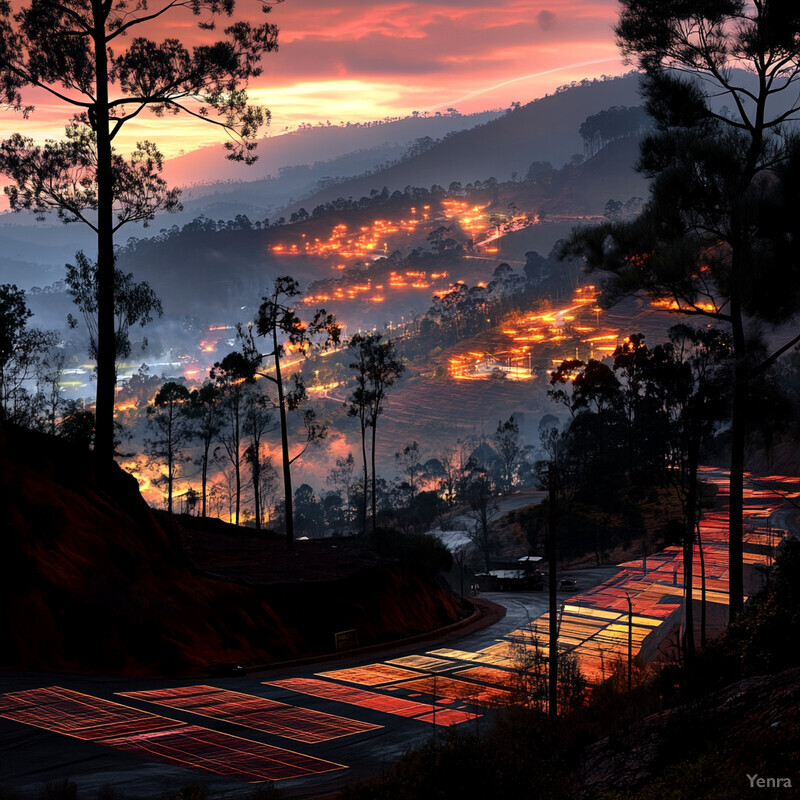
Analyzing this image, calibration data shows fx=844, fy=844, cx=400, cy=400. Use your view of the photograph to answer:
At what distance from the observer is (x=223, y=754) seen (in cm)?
1220

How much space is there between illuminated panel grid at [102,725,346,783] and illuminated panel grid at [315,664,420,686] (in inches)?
227

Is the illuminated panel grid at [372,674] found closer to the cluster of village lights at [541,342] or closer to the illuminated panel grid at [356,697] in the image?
the illuminated panel grid at [356,697]

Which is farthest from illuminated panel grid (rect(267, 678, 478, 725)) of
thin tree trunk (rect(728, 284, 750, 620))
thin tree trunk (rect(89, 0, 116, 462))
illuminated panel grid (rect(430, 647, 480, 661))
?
thin tree trunk (rect(89, 0, 116, 462))

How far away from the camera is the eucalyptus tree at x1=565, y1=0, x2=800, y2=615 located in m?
16.0

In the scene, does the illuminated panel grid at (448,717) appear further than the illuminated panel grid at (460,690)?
No

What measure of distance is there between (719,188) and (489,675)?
12.2 meters

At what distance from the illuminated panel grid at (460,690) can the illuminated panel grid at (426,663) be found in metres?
1.21

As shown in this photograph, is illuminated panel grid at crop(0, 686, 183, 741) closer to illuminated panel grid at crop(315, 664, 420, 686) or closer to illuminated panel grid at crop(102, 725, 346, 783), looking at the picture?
illuminated panel grid at crop(102, 725, 346, 783)

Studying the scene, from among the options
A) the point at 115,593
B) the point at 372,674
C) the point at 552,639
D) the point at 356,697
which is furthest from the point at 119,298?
the point at 552,639

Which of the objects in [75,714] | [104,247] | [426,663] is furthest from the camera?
[104,247]

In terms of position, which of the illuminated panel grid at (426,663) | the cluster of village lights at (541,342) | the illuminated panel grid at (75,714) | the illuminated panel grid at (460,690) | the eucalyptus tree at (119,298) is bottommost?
the illuminated panel grid at (426,663)

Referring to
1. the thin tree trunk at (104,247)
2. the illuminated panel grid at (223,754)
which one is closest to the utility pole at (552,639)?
the illuminated panel grid at (223,754)

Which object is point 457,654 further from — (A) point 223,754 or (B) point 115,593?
(A) point 223,754

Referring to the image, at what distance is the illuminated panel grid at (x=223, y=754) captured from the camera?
1163cm
